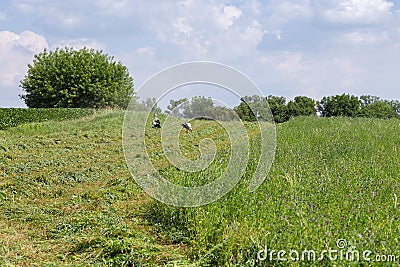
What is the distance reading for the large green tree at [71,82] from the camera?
32438 mm

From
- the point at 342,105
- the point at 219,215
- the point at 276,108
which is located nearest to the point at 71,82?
the point at 276,108

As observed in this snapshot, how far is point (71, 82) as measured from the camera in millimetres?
32500

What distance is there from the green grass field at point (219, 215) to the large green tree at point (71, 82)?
929 inches

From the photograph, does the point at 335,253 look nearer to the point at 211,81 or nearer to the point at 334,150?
the point at 211,81

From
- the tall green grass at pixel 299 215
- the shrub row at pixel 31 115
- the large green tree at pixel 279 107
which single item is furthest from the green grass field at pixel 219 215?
the large green tree at pixel 279 107

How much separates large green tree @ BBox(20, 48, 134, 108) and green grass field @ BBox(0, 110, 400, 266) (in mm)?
23603

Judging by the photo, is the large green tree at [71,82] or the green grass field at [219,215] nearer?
the green grass field at [219,215]

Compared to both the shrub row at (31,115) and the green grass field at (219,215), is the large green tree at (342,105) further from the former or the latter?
the green grass field at (219,215)

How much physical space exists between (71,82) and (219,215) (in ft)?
95.9

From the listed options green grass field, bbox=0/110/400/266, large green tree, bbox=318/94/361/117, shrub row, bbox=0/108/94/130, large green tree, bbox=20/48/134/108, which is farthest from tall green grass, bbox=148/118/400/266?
large green tree, bbox=318/94/361/117

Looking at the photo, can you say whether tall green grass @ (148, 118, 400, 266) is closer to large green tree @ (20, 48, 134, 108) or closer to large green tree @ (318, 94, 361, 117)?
large green tree @ (20, 48, 134, 108)

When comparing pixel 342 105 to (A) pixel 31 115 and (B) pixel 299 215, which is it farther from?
(B) pixel 299 215

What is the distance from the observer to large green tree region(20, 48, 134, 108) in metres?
32.4

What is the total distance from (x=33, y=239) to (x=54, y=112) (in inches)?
790
